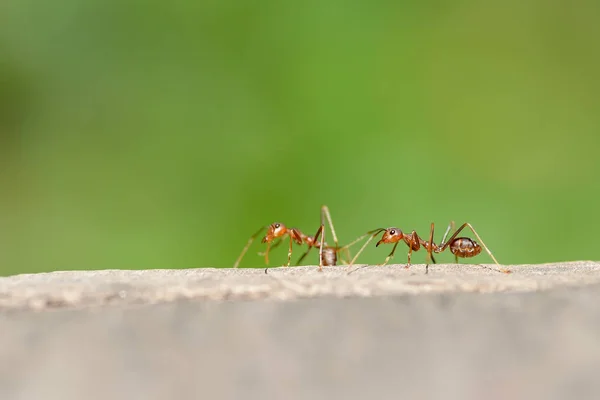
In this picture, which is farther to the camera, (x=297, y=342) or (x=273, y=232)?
(x=273, y=232)

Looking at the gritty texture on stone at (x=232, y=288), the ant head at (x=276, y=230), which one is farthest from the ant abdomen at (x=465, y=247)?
the gritty texture on stone at (x=232, y=288)

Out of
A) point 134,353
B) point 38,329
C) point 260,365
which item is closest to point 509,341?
point 260,365

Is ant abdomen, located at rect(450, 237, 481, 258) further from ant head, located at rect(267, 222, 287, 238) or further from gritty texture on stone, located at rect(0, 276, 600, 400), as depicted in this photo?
gritty texture on stone, located at rect(0, 276, 600, 400)

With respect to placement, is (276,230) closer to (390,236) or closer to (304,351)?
(390,236)

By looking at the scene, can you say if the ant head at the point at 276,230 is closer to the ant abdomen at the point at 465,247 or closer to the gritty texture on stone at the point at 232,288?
the ant abdomen at the point at 465,247

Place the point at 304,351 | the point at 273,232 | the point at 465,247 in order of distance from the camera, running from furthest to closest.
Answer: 1. the point at 273,232
2. the point at 465,247
3. the point at 304,351

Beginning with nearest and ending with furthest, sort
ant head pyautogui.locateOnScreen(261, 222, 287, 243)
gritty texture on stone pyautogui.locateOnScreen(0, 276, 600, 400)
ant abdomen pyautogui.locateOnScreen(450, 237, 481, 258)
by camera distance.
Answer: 1. gritty texture on stone pyautogui.locateOnScreen(0, 276, 600, 400)
2. ant abdomen pyautogui.locateOnScreen(450, 237, 481, 258)
3. ant head pyautogui.locateOnScreen(261, 222, 287, 243)

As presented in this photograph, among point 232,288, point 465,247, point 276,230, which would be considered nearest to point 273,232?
point 276,230

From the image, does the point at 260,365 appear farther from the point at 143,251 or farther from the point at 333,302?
the point at 143,251

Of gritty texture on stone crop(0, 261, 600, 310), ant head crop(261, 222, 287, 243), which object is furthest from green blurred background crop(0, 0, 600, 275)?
gritty texture on stone crop(0, 261, 600, 310)
